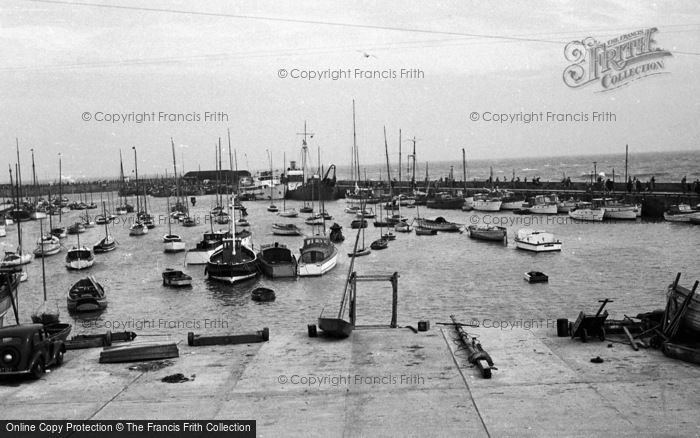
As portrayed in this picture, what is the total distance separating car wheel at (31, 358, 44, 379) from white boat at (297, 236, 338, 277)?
28447mm

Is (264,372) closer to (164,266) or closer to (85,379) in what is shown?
(85,379)

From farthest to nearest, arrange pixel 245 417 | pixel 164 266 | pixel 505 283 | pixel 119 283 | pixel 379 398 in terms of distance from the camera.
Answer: pixel 164 266, pixel 119 283, pixel 505 283, pixel 379 398, pixel 245 417

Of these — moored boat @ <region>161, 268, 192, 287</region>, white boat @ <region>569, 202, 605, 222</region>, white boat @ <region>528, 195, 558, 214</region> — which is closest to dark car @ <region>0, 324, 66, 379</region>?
moored boat @ <region>161, 268, 192, 287</region>

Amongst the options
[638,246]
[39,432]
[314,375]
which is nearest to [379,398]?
[314,375]

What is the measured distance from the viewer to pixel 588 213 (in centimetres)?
7481

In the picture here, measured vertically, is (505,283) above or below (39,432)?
below

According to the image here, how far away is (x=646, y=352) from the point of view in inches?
639

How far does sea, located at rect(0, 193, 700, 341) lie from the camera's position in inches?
1238

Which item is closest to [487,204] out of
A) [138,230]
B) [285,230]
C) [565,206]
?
[565,206]

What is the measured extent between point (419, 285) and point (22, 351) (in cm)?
2785

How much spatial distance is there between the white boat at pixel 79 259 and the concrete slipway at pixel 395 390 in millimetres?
35208

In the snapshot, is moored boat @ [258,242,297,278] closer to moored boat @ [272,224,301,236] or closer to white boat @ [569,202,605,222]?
moored boat @ [272,224,301,236]

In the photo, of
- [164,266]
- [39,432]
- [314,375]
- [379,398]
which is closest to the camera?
[39,432]

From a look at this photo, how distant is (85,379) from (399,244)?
48016mm
